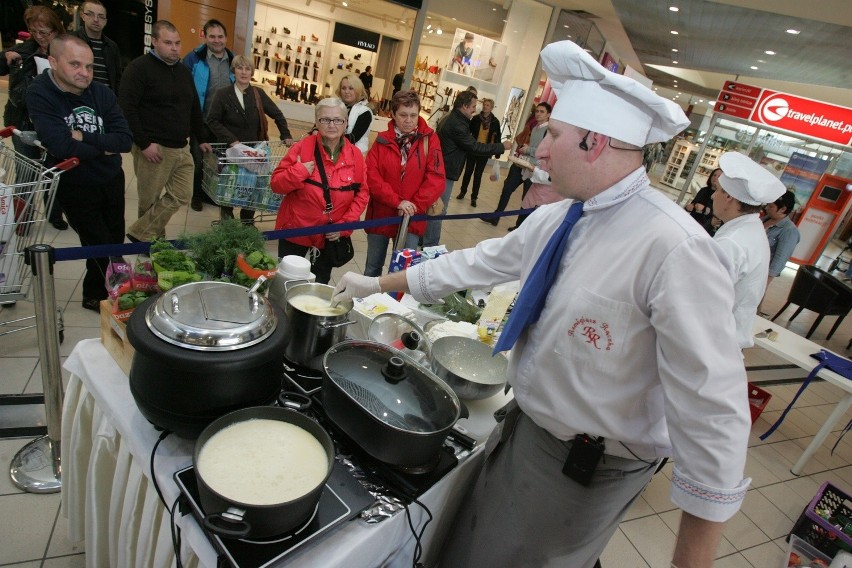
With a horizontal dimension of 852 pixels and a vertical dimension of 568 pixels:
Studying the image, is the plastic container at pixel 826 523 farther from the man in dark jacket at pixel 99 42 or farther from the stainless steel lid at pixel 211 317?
the man in dark jacket at pixel 99 42

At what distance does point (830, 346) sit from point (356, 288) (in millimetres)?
8114

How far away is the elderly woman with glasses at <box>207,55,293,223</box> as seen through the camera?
4523 millimetres

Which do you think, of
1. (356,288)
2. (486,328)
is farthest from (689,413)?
(486,328)

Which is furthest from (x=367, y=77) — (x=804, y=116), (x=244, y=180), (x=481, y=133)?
(x=804, y=116)

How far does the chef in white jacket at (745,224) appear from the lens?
8.66ft

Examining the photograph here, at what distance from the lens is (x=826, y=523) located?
277 cm

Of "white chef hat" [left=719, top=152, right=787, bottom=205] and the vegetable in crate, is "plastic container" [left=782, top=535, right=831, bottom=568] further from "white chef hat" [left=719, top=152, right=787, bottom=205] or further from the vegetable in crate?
the vegetable in crate

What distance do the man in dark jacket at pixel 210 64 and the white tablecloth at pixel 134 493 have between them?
148 inches

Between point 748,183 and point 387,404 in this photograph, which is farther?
point 748,183

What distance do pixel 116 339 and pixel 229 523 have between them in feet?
2.76

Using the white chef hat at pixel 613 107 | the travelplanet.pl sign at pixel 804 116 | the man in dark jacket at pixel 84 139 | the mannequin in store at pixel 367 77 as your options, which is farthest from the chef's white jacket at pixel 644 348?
the travelplanet.pl sign at pixel 804 116

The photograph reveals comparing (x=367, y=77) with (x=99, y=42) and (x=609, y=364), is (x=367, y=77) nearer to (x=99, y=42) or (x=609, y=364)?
(x=99, y=42)

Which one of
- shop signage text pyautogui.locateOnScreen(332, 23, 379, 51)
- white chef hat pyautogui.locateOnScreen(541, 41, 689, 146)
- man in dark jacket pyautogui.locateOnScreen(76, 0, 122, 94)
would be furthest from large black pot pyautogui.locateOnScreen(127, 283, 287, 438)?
shop signage text pyautogui.locateOnScreen(332, 23, 379, 51)

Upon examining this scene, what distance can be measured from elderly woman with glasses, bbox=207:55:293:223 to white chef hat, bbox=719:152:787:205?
3.74m
